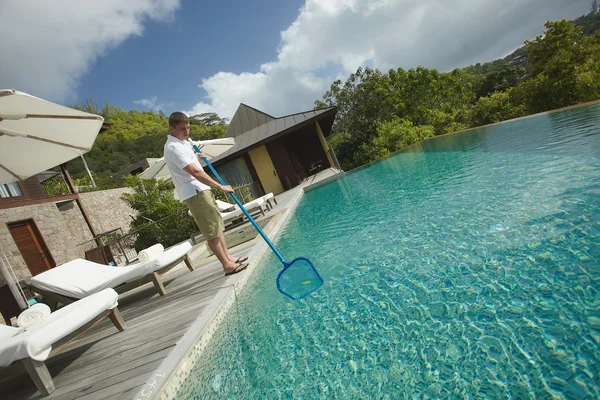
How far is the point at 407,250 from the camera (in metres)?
3.34

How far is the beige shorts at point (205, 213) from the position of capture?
3484mm

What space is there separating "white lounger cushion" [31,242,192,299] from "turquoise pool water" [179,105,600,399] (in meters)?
1.42

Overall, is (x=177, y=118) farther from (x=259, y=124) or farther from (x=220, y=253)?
(x=259, y=124)

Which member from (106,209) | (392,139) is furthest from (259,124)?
(106,209)

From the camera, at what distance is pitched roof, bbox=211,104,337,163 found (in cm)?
1586

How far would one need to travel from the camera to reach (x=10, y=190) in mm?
12211

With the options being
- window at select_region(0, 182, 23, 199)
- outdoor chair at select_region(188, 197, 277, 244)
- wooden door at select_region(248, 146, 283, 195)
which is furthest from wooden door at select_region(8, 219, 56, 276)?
wooden door at select_region(248, 146, 283, 195)

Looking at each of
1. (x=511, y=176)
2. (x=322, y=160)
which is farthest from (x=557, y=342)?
(x=322, y=160)

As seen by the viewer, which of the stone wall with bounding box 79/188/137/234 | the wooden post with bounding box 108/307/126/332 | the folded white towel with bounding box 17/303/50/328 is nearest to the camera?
the folded white towel with bounding box 17/303/50/328

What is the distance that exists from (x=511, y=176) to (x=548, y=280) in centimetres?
332

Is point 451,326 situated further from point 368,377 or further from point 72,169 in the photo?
point 72,169

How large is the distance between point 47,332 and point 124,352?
2.00ft

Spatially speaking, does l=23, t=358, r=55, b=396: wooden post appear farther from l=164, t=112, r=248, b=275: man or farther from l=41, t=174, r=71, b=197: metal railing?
l=41, t=174, r=71, b=197: metal railing

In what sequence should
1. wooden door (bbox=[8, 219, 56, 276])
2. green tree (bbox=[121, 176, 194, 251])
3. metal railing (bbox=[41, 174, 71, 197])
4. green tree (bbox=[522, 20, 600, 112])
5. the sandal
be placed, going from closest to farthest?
the sandal → green tree (bbox=[121, 176, 194, 251]) → wooden door (bbox=[8, 219, 56, 276]) → green tree (bbox=[522, 20, 600, 112]) → metal railing (bbox=[41, 174, 71, 197])
